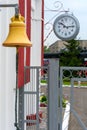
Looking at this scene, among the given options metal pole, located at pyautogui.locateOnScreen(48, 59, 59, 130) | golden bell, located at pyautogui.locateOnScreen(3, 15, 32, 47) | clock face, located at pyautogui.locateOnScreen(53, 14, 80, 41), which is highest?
clock face, located at pyautogui.locateOnScreen(53, 14, 80, 41)

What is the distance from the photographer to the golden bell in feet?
10.7

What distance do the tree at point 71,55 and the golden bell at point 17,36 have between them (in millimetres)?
31641

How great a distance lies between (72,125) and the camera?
10695 millimetres

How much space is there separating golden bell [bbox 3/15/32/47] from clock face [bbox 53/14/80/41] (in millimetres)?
9068

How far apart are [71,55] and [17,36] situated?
33.1m

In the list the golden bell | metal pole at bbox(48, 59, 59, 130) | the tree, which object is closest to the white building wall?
metal pole at bbox(48, 59, 59, 130)

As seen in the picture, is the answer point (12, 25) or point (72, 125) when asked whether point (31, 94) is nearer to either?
point (12, 25)

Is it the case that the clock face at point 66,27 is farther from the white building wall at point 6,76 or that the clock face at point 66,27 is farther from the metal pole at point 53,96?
the white building wall at point 6,76

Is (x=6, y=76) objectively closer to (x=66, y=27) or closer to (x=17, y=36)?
(x=17, y=36)

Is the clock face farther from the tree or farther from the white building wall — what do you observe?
the tree

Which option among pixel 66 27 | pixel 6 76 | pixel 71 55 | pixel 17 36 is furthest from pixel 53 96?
pixel 71 55

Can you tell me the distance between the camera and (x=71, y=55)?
119 feet

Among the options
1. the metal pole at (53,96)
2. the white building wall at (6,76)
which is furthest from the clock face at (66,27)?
the white building wall at (6,76)

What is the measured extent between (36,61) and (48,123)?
509 centimetres
